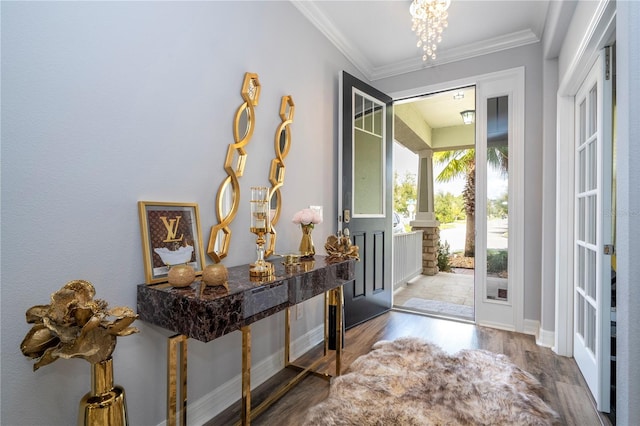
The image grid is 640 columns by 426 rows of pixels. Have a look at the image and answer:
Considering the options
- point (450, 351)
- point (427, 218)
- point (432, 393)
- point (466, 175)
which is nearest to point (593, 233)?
point (450, 351)

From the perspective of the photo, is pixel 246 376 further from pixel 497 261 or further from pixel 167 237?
pixel 497 261

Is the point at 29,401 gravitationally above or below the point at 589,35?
below

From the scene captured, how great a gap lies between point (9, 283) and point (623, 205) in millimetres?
2213

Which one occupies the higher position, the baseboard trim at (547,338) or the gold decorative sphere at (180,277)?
the gold decorative sphere at (180,277)

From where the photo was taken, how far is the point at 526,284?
115 inches

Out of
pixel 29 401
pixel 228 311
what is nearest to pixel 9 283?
pixel 29 401

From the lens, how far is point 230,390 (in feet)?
5.99

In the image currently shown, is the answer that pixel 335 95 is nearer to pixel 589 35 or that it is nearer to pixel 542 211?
pixel 589 35

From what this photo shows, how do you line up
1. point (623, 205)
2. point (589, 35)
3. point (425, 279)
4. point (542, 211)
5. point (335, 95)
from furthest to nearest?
point (425, 279) → point (335, 95) → point (542, 211) → point (589, 35) → point (623, 205)

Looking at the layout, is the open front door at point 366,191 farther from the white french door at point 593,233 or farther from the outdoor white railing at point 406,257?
the white french door at point 593,233

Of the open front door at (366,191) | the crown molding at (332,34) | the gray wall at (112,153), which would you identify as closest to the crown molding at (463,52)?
the crown molding at (332,34)

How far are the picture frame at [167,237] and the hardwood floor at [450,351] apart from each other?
90 cm

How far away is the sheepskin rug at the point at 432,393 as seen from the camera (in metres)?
1.60

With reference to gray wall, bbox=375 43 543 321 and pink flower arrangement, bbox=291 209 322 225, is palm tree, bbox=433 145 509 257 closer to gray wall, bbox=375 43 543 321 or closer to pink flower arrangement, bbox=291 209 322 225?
A: gray wall, bbox=375 43 543 321
